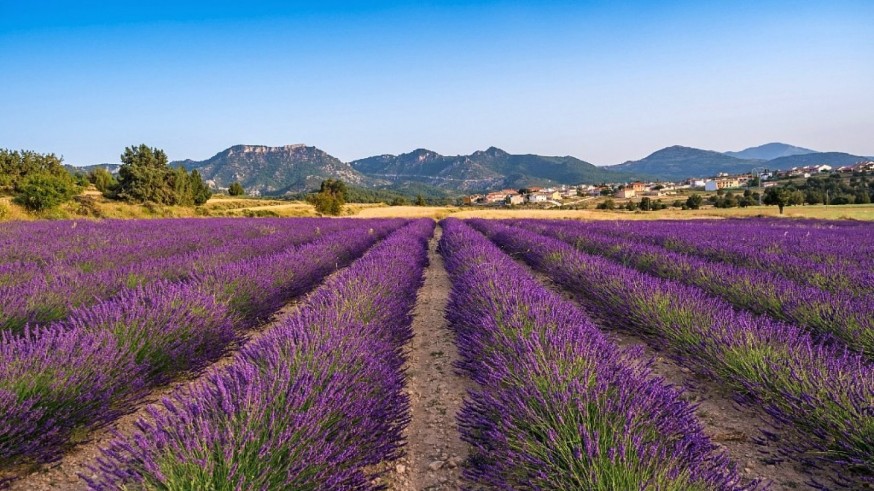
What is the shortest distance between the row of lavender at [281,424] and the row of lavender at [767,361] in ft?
6.79

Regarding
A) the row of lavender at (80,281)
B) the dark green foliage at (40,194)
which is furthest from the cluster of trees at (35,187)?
the row of lavender at (80,281)

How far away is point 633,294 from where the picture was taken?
421cm

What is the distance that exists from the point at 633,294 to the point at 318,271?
4.76 m

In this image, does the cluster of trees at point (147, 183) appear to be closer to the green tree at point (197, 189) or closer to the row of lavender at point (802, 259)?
the green tree at point (197, 189)

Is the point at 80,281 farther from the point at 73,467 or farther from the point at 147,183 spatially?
the point at 147,183

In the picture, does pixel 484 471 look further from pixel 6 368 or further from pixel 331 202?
pixel 331 202

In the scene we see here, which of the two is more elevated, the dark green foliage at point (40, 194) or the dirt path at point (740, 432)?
the dark green foliage at point (40, 194)

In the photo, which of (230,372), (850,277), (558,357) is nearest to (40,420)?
(230,372)

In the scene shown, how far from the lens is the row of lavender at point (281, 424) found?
4.51 feet

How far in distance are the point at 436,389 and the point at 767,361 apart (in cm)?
212

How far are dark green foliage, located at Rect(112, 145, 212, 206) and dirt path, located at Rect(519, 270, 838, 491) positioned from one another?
4083cm

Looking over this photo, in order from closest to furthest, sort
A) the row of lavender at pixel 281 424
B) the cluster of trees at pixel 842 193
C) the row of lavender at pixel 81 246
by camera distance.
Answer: the row of lavender at pixel 281 424
the row of lavender at pixel 81 246
the cluster of trees at pixel 842 193

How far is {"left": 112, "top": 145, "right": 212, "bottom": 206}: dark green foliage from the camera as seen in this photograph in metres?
35.2

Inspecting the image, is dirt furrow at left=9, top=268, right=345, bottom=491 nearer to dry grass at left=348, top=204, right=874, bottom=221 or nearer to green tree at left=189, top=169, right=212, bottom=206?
dry grass at left=348, top=204, right=874, bottom=221
